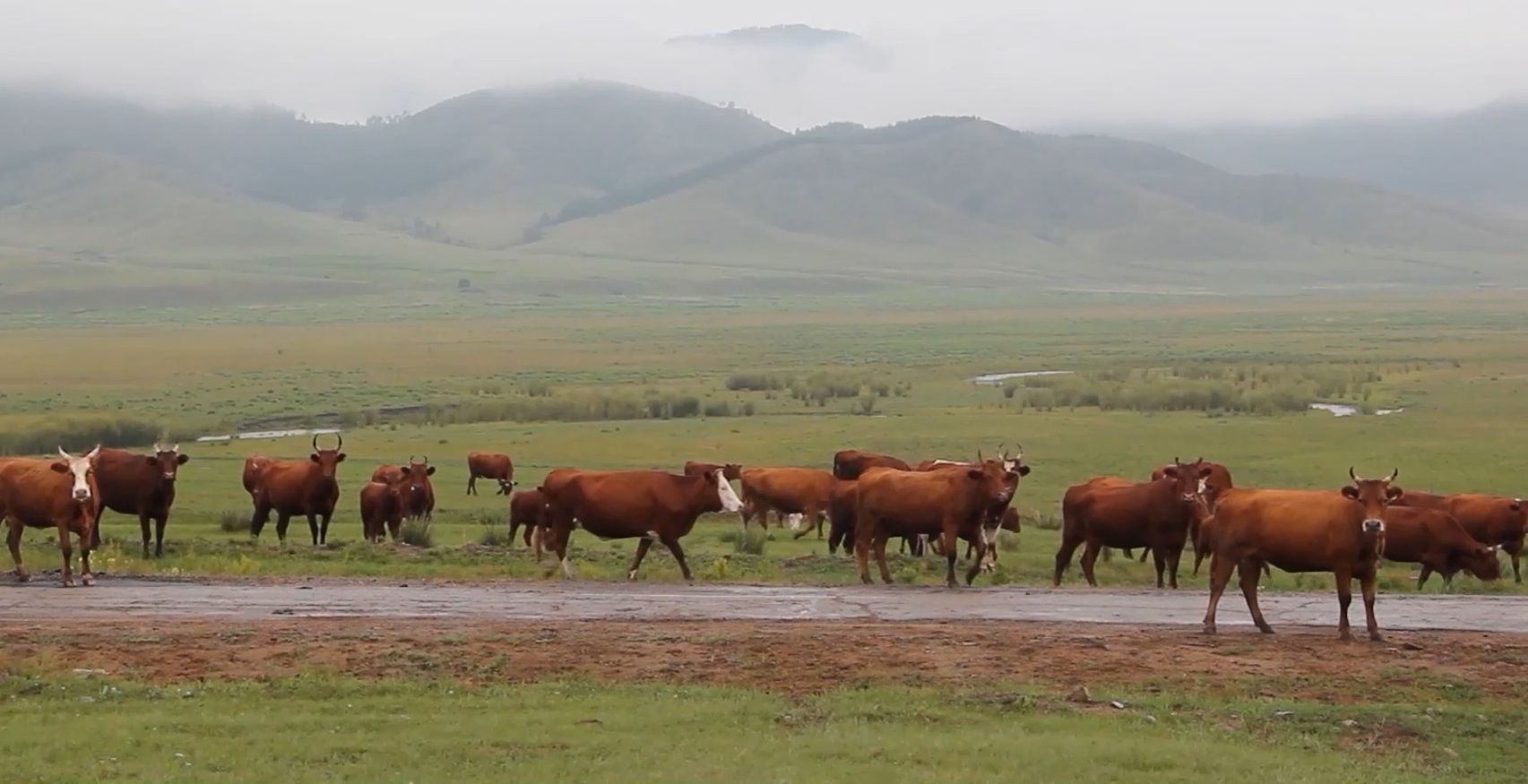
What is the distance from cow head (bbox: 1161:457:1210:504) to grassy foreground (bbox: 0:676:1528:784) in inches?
364

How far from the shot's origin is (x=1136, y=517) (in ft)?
86.8

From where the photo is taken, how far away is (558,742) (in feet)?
44.5

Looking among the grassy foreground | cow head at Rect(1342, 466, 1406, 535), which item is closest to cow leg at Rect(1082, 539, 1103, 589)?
cow head at Rect(1342, 466, 1406, 535)

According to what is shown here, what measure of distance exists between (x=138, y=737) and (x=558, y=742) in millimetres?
2956

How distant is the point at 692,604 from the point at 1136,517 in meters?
7.67

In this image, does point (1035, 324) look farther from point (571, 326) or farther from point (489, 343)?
point (489, 343)

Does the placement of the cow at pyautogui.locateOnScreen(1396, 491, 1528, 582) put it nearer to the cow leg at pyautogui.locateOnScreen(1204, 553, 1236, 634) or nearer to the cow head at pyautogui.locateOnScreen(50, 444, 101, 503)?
the cow leg at pyautogui.locateOnScreen(1204, 553, 1236, 634)

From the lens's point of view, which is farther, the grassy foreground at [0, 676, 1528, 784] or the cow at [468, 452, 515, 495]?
the cow at [468, 452, 515, 495]

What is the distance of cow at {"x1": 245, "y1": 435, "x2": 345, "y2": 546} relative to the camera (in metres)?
31.1

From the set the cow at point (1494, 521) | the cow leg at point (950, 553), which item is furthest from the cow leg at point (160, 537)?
the cow at point (1494, 521)

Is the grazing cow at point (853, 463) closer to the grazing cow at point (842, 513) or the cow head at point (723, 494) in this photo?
the grazing cow at point (842, 513)

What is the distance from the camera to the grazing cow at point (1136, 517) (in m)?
25.9

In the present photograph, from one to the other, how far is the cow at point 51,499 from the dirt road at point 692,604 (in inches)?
24.7

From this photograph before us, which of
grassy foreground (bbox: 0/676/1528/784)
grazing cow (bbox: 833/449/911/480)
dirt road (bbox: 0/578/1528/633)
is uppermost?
grazing cow (bbox: 833/449/911/480)
